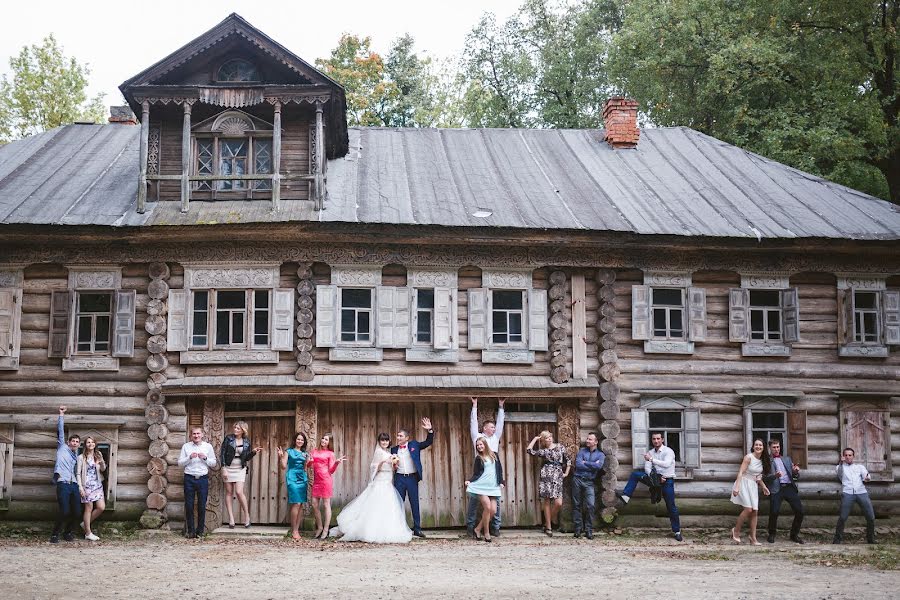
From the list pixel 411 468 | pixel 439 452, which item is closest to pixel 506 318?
pixel 439 452

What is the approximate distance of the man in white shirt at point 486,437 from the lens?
15.3 metres

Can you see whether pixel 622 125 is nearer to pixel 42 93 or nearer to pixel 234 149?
pixel 234 149

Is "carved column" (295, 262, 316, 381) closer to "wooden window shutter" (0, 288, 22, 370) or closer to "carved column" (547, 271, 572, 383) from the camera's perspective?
"carved column" (547, 271, 572, 383)

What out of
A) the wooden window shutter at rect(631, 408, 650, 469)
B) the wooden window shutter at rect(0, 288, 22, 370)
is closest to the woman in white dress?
the wooden window shutter at rect(631, 408, 650, 469)

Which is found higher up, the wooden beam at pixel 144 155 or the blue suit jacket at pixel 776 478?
the wooden beam at pixel 144 155

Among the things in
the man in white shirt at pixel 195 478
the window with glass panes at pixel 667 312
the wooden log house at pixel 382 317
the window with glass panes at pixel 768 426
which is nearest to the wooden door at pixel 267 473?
the wooden log house at pixel 382 317

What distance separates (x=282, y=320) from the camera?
53.1 feet

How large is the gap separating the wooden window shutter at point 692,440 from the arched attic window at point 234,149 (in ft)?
28.8

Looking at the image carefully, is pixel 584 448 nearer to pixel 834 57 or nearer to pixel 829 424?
pixel 829 424

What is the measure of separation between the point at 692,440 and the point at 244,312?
8.29 metres

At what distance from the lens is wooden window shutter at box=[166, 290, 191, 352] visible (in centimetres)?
1611

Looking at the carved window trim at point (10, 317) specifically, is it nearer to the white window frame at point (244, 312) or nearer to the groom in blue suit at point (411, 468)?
the white window frame at point (244, 312)

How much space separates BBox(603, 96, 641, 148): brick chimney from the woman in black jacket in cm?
861

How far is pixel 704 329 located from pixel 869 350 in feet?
10.5
